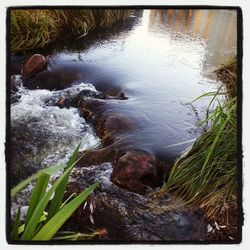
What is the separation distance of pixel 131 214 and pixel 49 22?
0.61 m

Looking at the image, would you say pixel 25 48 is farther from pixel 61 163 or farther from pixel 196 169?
pixel 196 169

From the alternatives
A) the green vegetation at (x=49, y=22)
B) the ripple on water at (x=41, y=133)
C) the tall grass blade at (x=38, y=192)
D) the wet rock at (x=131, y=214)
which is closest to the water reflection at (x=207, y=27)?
the green vegetation at (x=49, y=22)

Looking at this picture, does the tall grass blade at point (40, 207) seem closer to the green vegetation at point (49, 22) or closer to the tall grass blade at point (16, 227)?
the tall grass blade at point (16, 227)

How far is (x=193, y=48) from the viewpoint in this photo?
56.0 inches

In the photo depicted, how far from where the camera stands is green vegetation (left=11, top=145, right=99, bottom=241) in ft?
4.16

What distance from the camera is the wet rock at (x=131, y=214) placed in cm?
135

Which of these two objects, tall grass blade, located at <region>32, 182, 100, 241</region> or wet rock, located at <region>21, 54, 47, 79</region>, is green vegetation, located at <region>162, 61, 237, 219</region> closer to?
tall grass blade, located at <region>32, 182, 100, 241</region>

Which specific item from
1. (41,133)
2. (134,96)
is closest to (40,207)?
(41,133)

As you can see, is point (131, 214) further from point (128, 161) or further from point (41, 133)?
point (41, 133)

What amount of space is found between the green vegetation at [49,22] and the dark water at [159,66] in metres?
0.04

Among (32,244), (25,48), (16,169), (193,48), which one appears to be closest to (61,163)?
(16,169)

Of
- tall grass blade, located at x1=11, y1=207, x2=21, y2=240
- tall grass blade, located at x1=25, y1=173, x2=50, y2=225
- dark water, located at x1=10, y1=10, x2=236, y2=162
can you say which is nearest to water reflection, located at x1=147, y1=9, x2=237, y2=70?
dark water, located at x1=10, y1=10, x2=236, y2=162

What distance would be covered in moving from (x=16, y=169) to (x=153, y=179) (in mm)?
396

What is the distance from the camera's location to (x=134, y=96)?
1438 millimetres
